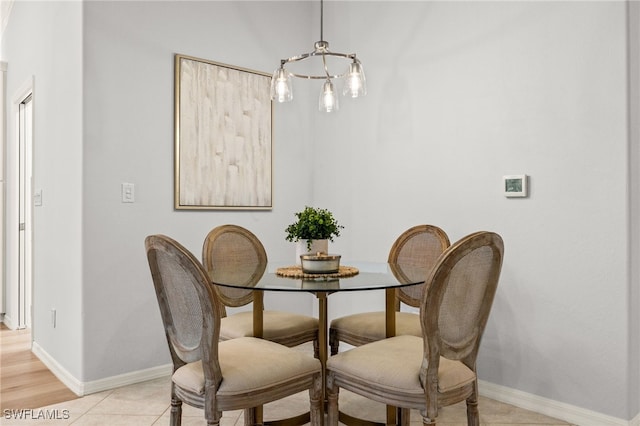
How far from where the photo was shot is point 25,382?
2934 mm

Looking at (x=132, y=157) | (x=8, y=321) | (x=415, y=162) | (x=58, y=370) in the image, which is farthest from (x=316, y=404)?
(x=8, y=321)

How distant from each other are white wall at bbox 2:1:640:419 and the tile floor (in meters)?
0.16

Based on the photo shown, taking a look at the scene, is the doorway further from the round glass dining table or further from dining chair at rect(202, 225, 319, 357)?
the round glass dining table

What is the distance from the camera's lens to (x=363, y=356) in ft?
5.91

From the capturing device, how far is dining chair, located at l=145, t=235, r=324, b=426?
5.14 feet

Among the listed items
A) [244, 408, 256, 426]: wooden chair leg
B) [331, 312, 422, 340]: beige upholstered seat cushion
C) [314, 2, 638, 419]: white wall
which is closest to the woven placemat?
[331, 312, 422, 340]: beige upholstered seat cushion

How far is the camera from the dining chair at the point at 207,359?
5.14ft

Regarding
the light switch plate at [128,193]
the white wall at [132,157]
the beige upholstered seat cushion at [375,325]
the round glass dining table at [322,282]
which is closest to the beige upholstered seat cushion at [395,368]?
the round glass dining table at [322,282]

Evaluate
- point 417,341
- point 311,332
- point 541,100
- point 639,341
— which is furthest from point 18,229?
point 639,341

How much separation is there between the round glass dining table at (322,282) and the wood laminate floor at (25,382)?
129 centimetres

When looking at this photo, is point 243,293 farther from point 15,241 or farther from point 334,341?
point 15,241

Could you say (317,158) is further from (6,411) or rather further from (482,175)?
(6,411)

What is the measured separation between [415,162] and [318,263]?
128cm

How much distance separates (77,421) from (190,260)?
1.44 meters
